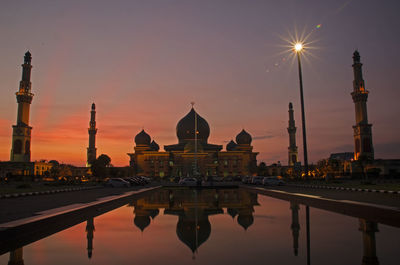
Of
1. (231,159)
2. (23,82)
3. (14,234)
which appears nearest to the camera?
(14,234)

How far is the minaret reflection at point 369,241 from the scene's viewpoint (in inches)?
189

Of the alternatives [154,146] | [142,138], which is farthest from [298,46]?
[154,146]

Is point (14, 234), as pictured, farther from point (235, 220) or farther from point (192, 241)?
point (235, 220)

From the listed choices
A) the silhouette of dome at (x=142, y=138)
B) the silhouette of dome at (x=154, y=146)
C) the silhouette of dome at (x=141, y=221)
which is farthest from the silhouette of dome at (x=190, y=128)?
the silhouette of dome at (x=141, y=221)

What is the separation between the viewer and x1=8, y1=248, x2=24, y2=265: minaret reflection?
491 cm

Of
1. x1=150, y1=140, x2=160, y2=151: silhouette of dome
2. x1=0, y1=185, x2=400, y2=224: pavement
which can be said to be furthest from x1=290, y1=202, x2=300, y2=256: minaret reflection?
x1=150, y1=140, x2=160, y2=151: silhouette of dome

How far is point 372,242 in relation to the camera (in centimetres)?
598

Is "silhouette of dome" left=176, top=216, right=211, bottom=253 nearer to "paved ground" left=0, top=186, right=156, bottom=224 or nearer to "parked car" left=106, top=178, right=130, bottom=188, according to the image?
"paved ground" left=0, top=186, right=156, bottom=224

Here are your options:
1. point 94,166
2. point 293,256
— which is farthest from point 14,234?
point 94,166

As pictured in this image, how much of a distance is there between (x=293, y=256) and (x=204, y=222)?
11.6 feet

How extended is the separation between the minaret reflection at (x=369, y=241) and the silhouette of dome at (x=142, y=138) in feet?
283

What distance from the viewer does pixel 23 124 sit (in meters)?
62.4

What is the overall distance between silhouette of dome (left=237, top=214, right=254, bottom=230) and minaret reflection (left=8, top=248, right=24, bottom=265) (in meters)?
4.33

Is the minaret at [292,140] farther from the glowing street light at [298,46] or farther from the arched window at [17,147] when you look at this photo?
the glowing street light at [298,46]
